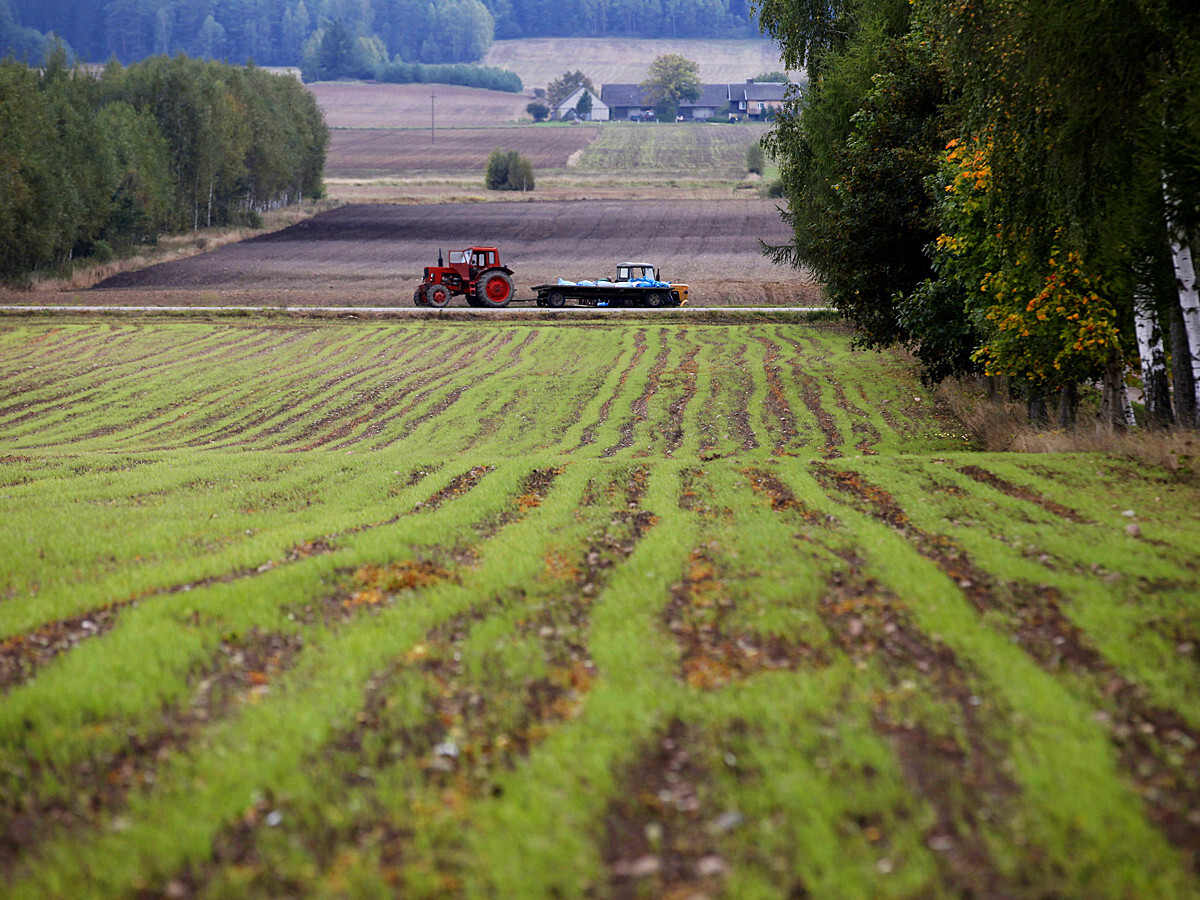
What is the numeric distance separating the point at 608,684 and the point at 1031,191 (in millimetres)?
11268

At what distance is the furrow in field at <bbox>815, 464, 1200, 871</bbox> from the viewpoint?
471cm

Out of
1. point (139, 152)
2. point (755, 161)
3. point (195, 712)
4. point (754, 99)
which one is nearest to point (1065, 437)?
point (195, 712)

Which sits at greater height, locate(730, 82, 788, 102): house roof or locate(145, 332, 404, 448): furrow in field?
locate(730, 82, 788, 102): house roof

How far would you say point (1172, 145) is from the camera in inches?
438

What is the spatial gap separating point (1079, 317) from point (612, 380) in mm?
15748

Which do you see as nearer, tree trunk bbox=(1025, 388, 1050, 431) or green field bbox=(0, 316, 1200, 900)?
green field bbox=(0, 316, 1200, 900)

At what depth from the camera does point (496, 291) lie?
45.3m

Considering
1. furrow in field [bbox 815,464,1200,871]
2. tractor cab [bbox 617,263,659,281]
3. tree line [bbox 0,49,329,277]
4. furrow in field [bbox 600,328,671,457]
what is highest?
tree line [bbox 0,49,329,277]

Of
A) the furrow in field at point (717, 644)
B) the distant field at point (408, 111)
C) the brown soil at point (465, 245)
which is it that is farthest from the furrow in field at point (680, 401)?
the distant field at point (408, 111)

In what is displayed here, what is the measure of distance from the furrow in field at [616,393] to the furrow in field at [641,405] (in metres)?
0.59

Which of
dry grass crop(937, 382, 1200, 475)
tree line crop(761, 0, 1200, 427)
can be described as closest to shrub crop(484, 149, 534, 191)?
tree line crop(761, 0, 1200, 427)

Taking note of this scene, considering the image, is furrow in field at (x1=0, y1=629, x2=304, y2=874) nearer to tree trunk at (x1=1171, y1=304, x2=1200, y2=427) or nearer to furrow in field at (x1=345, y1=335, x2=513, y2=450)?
tree trunk at (x1=1171, y1=304, x2=1200, y2=427)

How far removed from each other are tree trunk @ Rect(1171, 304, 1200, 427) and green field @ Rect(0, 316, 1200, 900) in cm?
192

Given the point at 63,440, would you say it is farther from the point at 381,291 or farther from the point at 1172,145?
the point at 381,291
